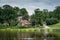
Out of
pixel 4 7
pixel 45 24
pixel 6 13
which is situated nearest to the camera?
pixel 45 24

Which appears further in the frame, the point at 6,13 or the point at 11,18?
the point at 6,13

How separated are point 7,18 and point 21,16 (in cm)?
1789

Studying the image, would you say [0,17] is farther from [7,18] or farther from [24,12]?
[24,12]

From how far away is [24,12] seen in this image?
496ft

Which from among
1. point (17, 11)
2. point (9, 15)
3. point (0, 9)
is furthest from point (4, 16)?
point (17, 11)

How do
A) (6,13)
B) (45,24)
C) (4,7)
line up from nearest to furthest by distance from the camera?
1. (45,24)
2. (6,13)
3. (4,7)

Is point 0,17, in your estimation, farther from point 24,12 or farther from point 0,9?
point 24,12

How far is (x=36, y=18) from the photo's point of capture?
121688 millimetres

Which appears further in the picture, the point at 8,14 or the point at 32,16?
the point at 8,14

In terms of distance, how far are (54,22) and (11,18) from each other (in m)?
22.6

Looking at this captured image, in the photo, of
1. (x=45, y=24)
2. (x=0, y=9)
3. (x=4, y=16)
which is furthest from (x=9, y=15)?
(x=45, y=24)

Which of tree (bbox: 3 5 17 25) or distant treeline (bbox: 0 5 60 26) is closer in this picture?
A: distant treeline (bbox: 0 5 60 26)

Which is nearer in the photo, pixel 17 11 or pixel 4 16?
pixel 4 16

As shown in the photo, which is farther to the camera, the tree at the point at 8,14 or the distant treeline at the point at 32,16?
the tree at the point at 8,14
